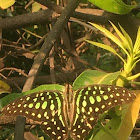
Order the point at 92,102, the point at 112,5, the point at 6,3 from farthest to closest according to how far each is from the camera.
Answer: the point at 6,3
the point at 112,5
the point at 92,102

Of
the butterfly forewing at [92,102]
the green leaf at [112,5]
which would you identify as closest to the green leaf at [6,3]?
the green leaf at [112,5]

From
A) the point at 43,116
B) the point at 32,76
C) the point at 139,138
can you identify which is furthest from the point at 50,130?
the point at 139,138

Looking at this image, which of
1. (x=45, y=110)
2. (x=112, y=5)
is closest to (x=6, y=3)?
(x=112, y=5)

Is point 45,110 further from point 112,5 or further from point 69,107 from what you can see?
point 112,5

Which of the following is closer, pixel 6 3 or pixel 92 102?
pixel 92 102

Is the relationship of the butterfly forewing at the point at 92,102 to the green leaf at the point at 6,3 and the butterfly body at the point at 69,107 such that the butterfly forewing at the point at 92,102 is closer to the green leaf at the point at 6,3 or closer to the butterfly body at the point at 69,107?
the butterfly body at the point at 69,107

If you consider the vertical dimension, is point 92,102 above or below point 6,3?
below

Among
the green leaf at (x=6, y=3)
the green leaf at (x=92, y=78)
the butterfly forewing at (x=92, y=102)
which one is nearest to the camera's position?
the butterfly forewing at (x=92, y=102)
